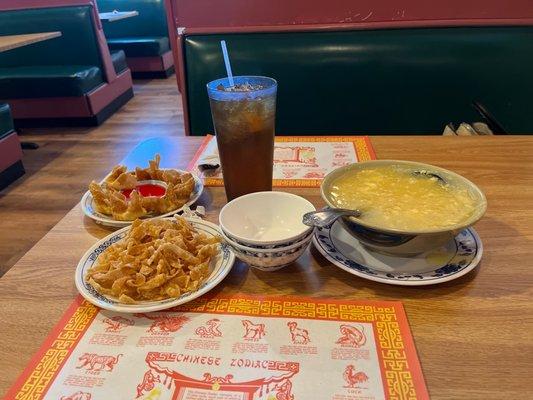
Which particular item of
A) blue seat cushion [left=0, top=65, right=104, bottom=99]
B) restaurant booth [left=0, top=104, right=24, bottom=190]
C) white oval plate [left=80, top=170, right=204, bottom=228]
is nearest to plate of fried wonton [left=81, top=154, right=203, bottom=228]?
white oval plate [left=80, top=170, right=204, bottom=228]

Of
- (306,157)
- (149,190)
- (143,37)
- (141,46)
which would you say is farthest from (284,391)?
(143,37)

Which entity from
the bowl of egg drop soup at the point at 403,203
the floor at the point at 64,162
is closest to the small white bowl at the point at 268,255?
the bowl of egg drop soup at the point at 403,203

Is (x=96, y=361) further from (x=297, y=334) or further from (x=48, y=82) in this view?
(x=48, y=82)

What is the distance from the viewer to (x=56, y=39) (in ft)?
13.9

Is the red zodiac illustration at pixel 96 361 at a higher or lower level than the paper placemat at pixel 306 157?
higher

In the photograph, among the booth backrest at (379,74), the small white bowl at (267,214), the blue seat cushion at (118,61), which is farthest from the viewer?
the blue seat cushion at (118,61)

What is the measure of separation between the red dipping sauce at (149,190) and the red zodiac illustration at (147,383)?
49cm

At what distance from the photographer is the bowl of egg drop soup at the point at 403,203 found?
68 cm

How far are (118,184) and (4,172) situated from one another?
2.72 metres

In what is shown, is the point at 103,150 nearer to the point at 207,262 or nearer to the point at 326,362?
the point at 207,262

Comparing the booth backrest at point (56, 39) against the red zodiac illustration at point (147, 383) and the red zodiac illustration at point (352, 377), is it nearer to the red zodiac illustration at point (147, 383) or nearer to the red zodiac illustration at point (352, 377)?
the red zodiac illustration at point (147, 383)

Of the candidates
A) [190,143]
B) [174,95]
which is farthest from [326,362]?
[174,95]

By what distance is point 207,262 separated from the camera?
0.75m

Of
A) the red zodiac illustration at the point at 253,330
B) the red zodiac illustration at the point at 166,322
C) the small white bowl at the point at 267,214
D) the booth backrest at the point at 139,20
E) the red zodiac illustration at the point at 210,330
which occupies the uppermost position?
the small white bowl at the point at 267,214
